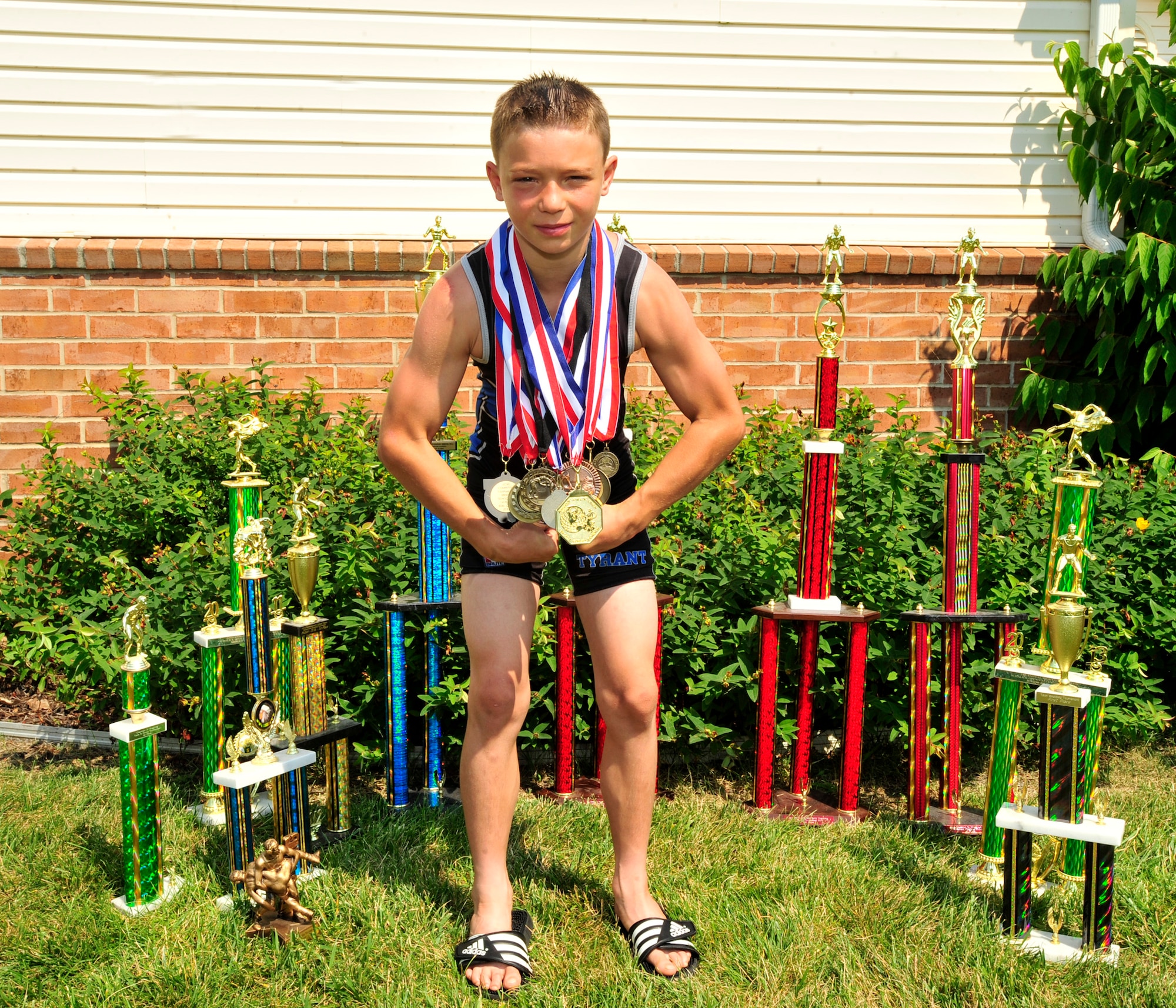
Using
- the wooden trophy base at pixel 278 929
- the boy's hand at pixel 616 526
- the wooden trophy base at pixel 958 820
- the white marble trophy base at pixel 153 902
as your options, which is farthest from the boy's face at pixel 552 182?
the wooden trophy base at pixel 958 820

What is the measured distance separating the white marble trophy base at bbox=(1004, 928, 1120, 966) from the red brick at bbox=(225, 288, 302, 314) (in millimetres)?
4116

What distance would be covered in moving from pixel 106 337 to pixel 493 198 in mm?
1958

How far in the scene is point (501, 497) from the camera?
2564 mm

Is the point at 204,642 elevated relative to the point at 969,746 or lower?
elevated

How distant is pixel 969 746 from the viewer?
4.05m

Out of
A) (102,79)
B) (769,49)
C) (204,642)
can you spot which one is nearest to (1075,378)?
(769,49)

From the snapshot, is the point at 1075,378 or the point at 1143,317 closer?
the point at 1143,317

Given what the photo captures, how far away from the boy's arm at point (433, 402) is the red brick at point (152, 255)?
3.10 m

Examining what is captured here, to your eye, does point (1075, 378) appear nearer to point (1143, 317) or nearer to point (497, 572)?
point (1143, 317)

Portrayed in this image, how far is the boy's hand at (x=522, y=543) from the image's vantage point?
8.13 ft

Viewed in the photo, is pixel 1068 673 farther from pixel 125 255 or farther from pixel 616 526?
pixel 125 255

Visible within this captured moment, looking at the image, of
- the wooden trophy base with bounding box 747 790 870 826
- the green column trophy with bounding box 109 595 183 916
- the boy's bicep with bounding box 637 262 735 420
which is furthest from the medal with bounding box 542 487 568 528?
the wooden trophy base with bounding box 747 790 870 826

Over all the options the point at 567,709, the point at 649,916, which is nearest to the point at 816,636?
the point at 567,709

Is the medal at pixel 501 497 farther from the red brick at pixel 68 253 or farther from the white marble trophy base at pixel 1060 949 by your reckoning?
the red brick at pixel 68 253
